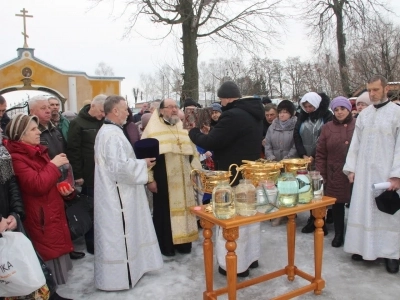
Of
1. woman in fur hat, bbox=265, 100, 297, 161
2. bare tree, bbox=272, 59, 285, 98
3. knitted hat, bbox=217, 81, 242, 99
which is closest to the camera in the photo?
knitted hat, bbox=217, 81, 242, 99

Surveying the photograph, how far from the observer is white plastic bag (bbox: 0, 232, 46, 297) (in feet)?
8.00

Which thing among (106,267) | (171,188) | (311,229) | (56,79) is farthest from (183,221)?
(56,79)

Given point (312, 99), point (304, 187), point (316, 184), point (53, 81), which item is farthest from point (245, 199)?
point (53, 81)

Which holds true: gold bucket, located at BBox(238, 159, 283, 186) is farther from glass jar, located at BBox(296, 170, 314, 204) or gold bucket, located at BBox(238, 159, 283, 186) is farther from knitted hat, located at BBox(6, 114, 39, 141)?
knitted hat, located at BBox(6, 114, 39, 141)

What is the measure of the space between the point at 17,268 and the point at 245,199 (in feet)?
4.98

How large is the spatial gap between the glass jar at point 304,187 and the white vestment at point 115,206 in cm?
128

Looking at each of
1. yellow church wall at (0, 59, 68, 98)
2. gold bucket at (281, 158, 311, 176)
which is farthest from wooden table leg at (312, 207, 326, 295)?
yellow church wall at (0, 59, 68, 98)

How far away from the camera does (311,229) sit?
4.88 meters

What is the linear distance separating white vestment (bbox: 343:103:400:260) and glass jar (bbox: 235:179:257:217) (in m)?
1.59

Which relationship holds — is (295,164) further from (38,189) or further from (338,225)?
(38,189)

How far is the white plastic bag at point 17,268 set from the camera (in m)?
2.44

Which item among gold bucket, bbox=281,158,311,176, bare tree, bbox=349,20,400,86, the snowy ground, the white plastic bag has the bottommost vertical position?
the snowy ground

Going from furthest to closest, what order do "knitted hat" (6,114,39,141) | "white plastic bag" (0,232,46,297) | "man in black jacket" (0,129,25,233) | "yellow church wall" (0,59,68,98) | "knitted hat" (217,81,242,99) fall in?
1. "yellow church wall" (0,59,68,98)
2. "knitted hat" (217,81,242,99)
3. "knitted hat" (6,114,39,141)
4. "man in black jacket" (0,129,25,233)
5. "white plastic bag" (0,232,46,297)

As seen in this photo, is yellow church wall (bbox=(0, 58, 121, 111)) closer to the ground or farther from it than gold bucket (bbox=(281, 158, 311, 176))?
farther from it
